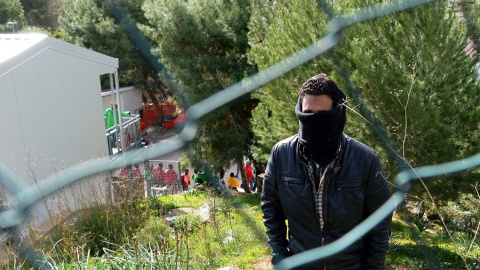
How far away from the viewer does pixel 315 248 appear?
3.76 feet

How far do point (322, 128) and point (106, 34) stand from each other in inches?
463

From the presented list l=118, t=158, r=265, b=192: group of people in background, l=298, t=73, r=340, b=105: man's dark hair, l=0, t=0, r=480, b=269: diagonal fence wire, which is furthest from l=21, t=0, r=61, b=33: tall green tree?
l=298, t=73, r=340, b=105: man's dark hair

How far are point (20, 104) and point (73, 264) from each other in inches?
70.1

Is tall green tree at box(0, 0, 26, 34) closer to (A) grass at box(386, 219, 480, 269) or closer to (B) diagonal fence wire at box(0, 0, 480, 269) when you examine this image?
(B) diagonal fence wire at box(0, 0, 480, 269)

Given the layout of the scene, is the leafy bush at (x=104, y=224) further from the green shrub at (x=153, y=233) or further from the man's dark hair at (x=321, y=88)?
the man's dark hair at (x=321, y=88)

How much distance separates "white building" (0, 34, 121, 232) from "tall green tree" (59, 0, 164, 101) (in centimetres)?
745

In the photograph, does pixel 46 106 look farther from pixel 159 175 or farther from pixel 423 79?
pixel 423 79

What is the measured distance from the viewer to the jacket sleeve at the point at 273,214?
1192mm

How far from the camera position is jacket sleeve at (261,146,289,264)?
1192 mm

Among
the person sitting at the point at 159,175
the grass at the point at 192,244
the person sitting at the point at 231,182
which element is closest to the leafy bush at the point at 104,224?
the grass at the point at 192,244

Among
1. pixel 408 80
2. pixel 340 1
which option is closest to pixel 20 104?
pixel 340 1

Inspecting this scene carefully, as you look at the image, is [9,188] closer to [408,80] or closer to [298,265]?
[298,265]

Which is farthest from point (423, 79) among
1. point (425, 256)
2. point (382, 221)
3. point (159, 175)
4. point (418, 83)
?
point (159, 175)

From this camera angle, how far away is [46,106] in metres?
3.63
